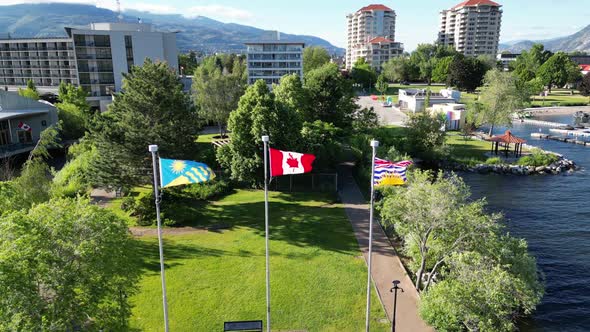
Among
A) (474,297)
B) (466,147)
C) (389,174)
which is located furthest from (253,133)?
(466,147)

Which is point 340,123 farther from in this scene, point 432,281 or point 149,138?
point 432,281

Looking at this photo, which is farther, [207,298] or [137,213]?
[137,213]

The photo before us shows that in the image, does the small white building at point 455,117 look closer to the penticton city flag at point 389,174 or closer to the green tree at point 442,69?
the penticton city flag at point 389,174

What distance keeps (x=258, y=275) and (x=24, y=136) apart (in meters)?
46.6

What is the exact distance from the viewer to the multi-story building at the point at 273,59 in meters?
123

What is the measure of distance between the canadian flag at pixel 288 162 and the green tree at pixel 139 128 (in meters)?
17.2

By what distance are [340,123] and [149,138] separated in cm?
3097

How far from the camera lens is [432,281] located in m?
24.8

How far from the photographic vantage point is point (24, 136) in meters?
55.8

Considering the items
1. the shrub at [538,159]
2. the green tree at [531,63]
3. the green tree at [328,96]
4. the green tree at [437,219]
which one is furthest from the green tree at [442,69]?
the green tree at [437,219]

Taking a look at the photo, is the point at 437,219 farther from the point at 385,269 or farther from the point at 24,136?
the point at 24,136

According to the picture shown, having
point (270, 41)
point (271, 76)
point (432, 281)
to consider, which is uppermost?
point (270, 41)

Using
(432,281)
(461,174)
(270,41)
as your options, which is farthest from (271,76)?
(432,281)

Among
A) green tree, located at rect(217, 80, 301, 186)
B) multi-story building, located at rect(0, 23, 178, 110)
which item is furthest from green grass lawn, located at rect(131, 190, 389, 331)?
multi-story building, located at rect(0, 23, 178, 110)
